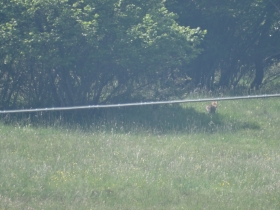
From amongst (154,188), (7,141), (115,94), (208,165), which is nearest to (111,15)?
(115,94)

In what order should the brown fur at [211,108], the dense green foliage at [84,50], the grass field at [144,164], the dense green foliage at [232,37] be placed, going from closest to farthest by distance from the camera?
the grass field at [144,164]
the dense green foliage at [84,50]
the brown fur at [211,108]
the dense green foliage at [232,37]

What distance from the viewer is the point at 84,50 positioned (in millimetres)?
13430

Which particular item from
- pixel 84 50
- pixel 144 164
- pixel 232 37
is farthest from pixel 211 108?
pixel 232 37

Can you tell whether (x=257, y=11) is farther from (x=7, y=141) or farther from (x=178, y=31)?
(x=7, y=141)

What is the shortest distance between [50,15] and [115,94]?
2.99m

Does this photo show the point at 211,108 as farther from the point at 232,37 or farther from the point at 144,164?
the point at 232,37

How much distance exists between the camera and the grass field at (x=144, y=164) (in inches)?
309

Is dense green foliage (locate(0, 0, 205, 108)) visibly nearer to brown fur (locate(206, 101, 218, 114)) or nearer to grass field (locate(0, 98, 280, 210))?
grass field (locate(0, 98, 280, 210))

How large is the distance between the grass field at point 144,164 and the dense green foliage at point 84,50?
138 centimetres

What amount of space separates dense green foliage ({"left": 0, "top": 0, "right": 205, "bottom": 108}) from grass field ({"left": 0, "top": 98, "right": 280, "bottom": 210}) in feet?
4.51

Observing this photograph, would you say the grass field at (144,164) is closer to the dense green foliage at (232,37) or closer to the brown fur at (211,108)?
the brown fur at (211,108)

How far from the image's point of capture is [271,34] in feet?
61.4

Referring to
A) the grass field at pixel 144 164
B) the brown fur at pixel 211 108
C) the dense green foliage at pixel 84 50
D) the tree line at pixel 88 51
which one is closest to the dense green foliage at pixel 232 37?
the tree line at pixel 88 51

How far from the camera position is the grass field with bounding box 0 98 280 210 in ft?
25.7
